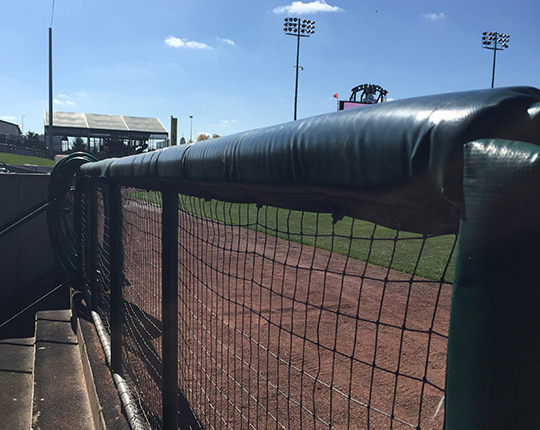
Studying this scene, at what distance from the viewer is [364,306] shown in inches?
225

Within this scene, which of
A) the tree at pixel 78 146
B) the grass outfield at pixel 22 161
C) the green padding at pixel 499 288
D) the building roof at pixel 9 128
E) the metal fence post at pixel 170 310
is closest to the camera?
the green padding at pixel 499 288

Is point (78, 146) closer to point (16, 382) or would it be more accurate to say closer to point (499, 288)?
point (16, 382)

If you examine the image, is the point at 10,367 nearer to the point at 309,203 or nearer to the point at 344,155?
the point at 309,203

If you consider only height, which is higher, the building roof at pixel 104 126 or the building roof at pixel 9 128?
the building roof at pixel 9 128

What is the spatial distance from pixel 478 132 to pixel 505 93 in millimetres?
79

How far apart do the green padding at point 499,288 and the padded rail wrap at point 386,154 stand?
0.06 metres

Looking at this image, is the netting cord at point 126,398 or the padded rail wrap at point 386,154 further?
the netting cord at point 126,398

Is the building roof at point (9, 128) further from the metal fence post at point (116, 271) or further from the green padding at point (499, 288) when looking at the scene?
the green padding at point (499, 288)

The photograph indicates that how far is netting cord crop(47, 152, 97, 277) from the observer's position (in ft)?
20.0

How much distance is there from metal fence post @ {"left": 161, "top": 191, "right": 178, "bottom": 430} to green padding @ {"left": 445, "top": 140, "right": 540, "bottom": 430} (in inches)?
72.0

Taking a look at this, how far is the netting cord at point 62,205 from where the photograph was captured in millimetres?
6082

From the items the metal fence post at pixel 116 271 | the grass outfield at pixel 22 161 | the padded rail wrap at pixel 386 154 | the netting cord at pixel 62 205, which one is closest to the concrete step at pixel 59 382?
the metal fence post at pixel 116 271

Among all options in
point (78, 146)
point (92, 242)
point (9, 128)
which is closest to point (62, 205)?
point (92, 242)

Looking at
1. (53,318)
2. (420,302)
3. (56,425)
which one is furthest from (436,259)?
(56,425)
